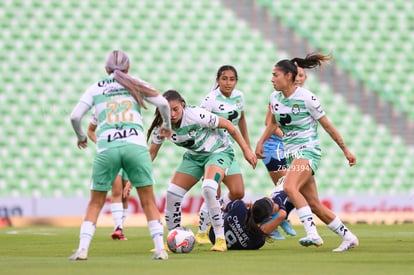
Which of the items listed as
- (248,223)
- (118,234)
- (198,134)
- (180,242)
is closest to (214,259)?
(180,242)

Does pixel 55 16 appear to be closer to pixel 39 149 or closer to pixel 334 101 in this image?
pixel 39 149

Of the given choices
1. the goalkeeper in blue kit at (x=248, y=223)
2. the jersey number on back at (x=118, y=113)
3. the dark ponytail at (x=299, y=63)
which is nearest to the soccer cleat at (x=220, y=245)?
the goalkeeper in blue kit at (x=248, y=223)

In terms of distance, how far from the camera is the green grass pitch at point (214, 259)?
297 inches

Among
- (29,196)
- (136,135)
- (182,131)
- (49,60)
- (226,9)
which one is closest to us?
(136,135)

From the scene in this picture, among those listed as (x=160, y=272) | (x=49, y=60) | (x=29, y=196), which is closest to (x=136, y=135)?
(x=160, y=272)

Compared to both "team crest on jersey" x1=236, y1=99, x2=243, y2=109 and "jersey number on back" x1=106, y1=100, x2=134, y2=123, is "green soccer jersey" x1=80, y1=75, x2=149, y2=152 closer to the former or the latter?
"jersey number on back" x1=106, y1=100, x2=134, y2=123

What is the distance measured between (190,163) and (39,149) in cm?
1050

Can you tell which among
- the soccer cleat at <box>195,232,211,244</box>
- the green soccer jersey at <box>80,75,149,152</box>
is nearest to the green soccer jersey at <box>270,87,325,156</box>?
the soccer cleat at <box>195,232,211,244</box>

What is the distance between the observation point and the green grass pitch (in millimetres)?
7535

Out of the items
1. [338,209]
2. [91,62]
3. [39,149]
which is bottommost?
[338,209]

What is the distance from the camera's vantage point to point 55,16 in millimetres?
22234

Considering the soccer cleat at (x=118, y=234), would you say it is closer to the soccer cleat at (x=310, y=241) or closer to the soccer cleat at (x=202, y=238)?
the soccer cleat at (x=202, y=238)

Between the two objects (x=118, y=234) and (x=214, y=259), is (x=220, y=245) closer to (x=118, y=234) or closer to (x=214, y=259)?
(x=214, y=259)

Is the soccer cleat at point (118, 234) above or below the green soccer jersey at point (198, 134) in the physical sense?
below
